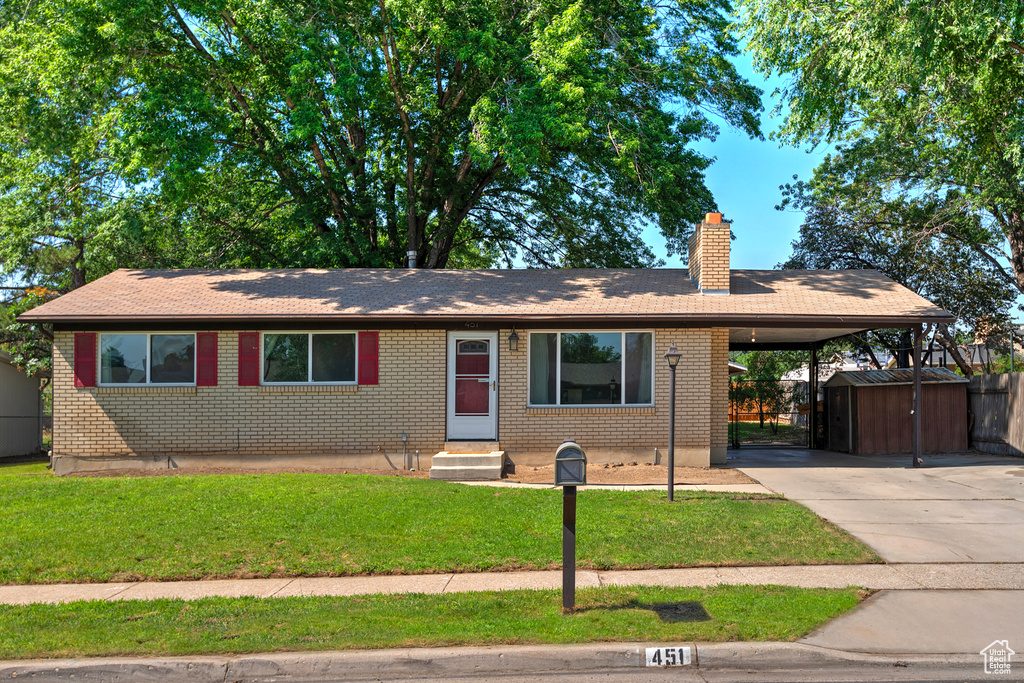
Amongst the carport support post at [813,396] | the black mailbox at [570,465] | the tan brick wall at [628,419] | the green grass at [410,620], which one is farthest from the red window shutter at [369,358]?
the carport support post at [813,396]

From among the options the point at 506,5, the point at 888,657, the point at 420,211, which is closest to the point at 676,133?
the point at 506,5

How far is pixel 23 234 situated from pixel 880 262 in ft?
77.2

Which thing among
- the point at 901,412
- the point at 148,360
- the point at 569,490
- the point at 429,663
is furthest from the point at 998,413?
the point at 148,360

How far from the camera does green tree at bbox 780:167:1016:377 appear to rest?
21750mm

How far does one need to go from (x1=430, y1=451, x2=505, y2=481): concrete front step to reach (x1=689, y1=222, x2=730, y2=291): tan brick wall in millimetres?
5777

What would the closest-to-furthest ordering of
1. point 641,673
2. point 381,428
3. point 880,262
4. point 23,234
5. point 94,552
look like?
point 641,673, point 94,552, point 381,428, point 23,234, point 880,262

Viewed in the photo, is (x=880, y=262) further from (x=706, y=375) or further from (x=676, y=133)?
(x=706, y=375)

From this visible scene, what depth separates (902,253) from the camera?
2200cm

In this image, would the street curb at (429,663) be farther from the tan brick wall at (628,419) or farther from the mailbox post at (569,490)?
the tan brick wall at (628,419)

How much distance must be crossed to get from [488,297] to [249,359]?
481 cm

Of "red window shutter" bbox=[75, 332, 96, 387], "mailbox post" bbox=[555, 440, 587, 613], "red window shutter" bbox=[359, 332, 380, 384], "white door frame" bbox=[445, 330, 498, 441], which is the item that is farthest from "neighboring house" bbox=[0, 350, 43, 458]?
"mailbox post" bbox=[555, 440, 587, 613]

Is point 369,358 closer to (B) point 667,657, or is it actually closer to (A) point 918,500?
(A) point 918,500

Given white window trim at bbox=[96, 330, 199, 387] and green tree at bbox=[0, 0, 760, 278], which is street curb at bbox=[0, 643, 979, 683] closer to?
white window trim at bbox=[96, 330, 199, 387]

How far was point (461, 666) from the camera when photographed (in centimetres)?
539
